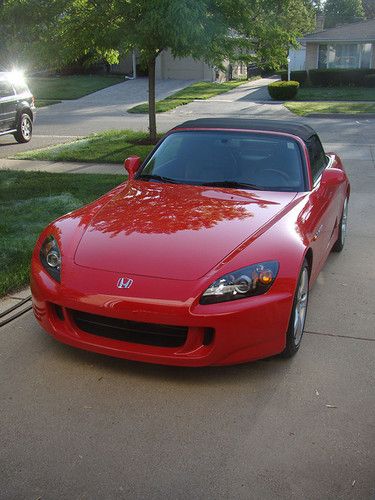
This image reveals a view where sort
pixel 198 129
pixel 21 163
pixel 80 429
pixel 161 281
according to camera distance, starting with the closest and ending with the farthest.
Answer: pixel 80 429
pixel 161 281
pixel 198 129
pixel 21 163

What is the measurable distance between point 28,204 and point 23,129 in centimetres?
791

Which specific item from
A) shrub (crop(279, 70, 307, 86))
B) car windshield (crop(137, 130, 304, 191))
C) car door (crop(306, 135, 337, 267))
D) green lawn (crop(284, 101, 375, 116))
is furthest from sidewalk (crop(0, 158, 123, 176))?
shrub (crop(279, 70, 307, 86))

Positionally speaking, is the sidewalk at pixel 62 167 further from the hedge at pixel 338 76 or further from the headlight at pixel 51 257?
the hedge at pixel 338 76

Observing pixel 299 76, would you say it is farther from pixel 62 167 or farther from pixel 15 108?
pixel 62 167

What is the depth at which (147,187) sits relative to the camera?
5.14 m

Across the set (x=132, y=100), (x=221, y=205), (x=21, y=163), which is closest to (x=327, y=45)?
(x=132, y=100)

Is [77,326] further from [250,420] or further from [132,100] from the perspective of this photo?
[132,100]

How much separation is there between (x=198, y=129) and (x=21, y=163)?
7.15 meters

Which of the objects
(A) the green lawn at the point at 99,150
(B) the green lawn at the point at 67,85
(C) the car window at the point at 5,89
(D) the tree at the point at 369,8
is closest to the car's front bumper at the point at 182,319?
(A) the green lawn at the point at 99,150

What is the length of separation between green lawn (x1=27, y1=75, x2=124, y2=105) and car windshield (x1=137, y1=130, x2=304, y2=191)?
1000 inches

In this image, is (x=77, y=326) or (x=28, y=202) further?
(x=28, y=202)

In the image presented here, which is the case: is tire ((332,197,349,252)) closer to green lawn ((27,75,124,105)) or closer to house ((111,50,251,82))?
green lawn ((27,75,124,105))

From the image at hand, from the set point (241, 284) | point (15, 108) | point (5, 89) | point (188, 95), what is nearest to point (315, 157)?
point (241, 284)

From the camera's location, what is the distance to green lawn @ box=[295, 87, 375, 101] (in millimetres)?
28497
